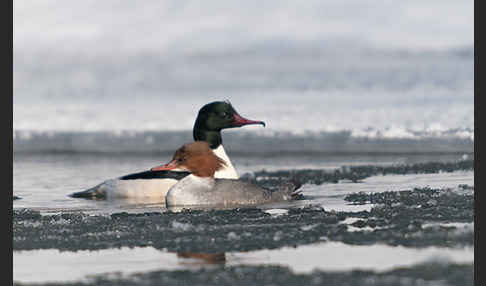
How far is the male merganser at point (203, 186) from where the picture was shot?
1158cm

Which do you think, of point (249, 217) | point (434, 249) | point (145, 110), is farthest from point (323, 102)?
point (434, 249)

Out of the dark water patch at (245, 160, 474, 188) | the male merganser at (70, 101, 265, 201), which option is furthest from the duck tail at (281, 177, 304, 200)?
the dark water patch at (245, 160, 474, 188)

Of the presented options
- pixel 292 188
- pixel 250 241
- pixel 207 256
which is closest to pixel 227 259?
pixel 207 256

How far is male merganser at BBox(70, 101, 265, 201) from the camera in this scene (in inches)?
530

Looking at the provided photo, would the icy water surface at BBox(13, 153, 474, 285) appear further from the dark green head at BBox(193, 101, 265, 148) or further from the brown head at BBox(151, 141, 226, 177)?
the dark green head at BBox(193, 101, 265, 148)

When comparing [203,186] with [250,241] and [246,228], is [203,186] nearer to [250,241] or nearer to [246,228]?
[246,228]

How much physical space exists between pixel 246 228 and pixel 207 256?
154 centimetres

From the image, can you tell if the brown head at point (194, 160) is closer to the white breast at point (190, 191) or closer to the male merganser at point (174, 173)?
the white breast at point (190, 191)

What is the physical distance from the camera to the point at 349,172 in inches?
642

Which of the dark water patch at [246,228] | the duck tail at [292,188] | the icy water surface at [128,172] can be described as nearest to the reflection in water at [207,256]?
the dark water patch at [246,228]

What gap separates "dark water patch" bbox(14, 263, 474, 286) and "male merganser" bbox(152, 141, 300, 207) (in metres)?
4.46

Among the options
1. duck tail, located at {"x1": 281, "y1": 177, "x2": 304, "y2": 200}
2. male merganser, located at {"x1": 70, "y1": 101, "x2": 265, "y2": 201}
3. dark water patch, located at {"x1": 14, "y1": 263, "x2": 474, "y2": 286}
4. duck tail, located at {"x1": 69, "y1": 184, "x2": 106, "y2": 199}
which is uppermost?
male merganser, located at {"x1": 70, "y1": 101, "x2": 265, "y2": 201}

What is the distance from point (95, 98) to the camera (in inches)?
1208
